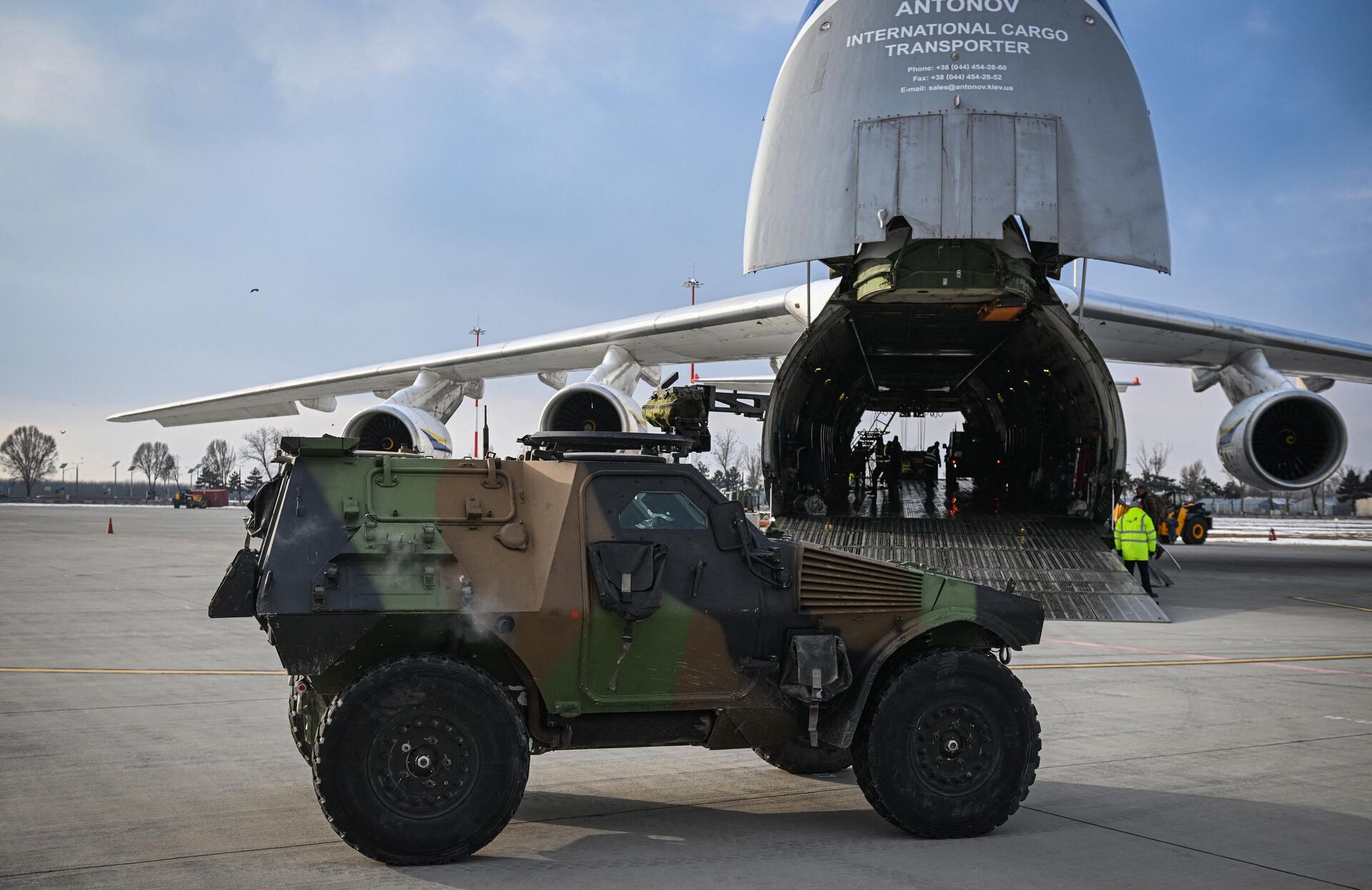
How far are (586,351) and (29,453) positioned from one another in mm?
127072

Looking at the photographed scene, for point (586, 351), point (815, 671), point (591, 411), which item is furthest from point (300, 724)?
point (586, 351)

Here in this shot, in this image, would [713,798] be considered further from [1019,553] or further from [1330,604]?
[1330,604]

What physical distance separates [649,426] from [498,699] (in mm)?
12489

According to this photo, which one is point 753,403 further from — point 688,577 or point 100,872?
point 100,872

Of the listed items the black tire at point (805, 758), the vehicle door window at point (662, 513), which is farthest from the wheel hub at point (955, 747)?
the vehicle door window at point (662, 513)

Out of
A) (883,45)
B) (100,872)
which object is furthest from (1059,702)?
(883,45)

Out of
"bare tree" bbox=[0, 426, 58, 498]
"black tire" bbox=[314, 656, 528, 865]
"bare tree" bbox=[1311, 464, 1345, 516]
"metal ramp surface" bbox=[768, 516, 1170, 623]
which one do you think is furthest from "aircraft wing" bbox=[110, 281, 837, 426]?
"bare tree" bbox=[0, 426, 58, 498]

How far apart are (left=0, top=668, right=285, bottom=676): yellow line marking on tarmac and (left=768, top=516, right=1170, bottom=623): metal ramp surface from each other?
5957 millimetres

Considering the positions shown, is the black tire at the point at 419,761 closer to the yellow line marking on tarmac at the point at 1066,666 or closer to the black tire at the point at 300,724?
the black tire at the point at 300,724

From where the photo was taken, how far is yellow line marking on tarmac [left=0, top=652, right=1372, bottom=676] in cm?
906

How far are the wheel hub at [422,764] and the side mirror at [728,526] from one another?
140cm

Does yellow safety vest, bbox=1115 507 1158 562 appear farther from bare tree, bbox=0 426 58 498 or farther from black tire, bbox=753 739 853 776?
bare tree, bbox=0 426 58 498

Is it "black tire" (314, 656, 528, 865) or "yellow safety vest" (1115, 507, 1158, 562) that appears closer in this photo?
"black tire" (314, 656, 528, 865)

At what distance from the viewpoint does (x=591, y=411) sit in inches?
706
